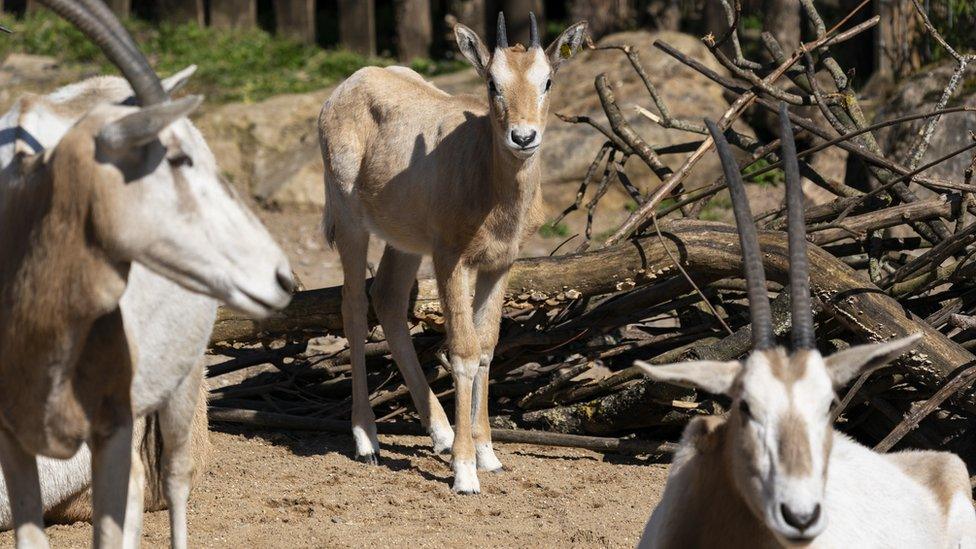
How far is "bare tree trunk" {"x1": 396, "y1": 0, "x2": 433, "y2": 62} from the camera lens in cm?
1512

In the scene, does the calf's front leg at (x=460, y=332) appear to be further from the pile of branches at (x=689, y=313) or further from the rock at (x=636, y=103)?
the rock at (x=636, y=103)

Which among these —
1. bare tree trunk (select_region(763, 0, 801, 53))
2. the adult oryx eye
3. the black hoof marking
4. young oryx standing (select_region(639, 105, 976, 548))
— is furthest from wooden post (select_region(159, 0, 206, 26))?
the adult oryx eye

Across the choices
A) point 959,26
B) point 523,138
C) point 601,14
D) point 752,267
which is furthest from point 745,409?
point 601,14

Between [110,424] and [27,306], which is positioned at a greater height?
[27,306]

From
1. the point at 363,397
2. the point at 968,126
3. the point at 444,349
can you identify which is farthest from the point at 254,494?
the point at 968,126

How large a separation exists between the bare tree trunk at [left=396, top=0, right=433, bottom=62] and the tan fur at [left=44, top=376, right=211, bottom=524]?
9973mm

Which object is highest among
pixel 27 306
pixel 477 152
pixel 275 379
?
pixel 27 306

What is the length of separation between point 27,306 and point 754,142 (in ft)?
15.8

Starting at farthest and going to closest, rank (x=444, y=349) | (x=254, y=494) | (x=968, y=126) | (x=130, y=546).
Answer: (x=968, y=126)
(x=444, y=349)
(x=254, y=494)
(x=130, y=546)

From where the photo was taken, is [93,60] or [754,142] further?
[93,60]

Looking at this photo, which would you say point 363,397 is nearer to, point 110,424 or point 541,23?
point 110,424

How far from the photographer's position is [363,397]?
6.87m

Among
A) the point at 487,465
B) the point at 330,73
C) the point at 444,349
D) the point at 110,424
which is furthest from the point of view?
the point at 330,73

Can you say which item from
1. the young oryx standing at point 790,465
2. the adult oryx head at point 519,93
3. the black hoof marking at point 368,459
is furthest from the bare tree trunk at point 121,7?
the young oryx standing at point 790,465
